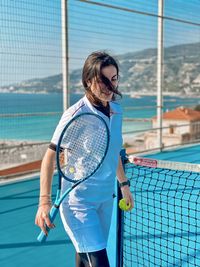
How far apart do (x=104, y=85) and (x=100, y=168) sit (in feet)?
1.30

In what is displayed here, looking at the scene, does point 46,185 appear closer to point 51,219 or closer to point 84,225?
point 51,219

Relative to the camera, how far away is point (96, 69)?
1.84 meters

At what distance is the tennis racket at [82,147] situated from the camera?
1.85 meters

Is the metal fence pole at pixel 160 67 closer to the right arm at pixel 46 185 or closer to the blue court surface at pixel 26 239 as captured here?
the blue court surface at pixel 26 239

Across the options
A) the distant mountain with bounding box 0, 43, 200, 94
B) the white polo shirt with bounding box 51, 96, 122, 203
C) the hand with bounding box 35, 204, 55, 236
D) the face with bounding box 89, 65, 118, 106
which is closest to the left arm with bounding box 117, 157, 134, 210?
the white polo shirt with bounding box 51, 96, 122, 203

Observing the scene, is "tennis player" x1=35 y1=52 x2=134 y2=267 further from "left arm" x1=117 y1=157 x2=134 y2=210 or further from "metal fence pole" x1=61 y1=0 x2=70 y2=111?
"metal fence pole" x1=61 y1=0 x2=70 y2=111

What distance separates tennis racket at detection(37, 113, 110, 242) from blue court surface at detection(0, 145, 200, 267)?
2.60 ft

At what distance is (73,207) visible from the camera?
1.88 metres

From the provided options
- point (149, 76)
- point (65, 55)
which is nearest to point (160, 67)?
point (65, 55)

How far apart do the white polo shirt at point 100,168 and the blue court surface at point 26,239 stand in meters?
Result: 0.70

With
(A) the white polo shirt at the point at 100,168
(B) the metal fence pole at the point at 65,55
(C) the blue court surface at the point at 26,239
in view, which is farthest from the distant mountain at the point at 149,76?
(A) the white polo shirt at the point at 100,168

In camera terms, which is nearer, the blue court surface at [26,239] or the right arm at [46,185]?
the right arm at [46,185]

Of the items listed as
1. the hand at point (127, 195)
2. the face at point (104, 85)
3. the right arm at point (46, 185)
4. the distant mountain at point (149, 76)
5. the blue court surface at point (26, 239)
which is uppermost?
the distant mountain at point (149, 76)

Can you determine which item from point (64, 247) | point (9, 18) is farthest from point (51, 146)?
point (9, 18)
